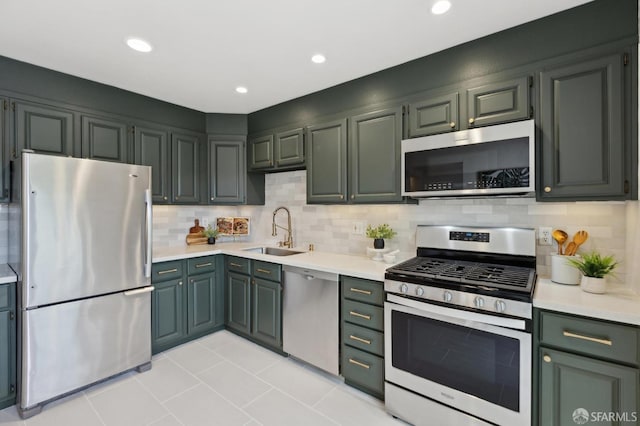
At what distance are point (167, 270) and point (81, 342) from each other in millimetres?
806

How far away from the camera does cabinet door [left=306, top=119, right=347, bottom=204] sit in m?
2.73

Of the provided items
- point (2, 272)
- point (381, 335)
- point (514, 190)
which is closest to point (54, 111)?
point (2, 272)

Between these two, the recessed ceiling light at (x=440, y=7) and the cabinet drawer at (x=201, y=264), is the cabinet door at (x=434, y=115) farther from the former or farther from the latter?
the cabinet drawer at (x=201, y=264)

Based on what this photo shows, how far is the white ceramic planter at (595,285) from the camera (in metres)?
1.60

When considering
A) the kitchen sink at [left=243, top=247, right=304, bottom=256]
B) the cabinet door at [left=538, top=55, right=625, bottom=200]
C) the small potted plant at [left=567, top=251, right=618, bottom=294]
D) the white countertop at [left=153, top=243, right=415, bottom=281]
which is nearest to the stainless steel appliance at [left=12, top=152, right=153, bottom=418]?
the white countertop at [left=153, top=243, right=415, bottom=281]

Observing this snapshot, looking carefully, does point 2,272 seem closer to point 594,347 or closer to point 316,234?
point 316,234

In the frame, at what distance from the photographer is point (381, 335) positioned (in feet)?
6.93

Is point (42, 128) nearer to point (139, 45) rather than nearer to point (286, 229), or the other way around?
point (139, 45)

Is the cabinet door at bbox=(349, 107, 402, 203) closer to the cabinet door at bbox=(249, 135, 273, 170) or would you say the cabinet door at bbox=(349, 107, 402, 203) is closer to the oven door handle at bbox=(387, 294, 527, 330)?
the oven door handle at bbox=(387, 294, 527, 330)

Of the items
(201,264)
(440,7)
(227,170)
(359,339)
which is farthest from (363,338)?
(227,170)

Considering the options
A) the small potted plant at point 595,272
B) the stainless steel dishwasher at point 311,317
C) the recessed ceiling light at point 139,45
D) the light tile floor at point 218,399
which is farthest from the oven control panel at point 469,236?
the recessed ceiling light at point 139,45

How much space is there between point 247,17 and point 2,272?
8.12ft

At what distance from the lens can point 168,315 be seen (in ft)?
9.36

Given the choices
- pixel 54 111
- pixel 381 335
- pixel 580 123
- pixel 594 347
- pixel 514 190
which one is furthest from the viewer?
pixel 54 111
